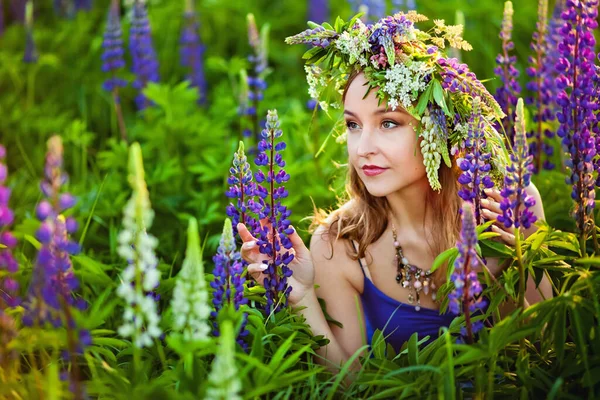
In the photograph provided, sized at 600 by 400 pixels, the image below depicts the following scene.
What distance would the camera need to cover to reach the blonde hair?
3.14 meters

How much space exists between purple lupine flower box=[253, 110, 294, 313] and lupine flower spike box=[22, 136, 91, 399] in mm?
839

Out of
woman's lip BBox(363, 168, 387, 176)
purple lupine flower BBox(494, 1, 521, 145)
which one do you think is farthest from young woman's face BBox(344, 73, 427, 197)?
purple lupine flower BBox(494, 1, 521, 145)

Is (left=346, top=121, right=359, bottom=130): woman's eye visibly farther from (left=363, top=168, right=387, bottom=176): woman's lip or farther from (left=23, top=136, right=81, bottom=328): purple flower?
(left=23, top=136, right=81, bottom=328): purple flower

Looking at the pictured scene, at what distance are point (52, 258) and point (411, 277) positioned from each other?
1608 mm

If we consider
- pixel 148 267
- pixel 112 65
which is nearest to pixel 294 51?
pixel 112 65

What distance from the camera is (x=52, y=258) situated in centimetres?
209

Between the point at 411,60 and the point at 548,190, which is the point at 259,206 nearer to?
the point at 411,60

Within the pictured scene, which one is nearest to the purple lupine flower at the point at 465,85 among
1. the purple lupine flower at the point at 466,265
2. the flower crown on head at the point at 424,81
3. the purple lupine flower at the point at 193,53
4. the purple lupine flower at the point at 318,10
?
the flower crown on head at the point at 424,81

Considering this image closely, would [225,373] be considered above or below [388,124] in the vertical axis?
below

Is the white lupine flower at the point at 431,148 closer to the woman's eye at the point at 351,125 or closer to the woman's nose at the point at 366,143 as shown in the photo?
the woman's nose at the point at 366,143

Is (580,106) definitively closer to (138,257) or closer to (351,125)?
(351,125)

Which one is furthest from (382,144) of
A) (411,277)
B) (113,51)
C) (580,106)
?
(113,51)

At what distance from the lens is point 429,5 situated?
6480 mm

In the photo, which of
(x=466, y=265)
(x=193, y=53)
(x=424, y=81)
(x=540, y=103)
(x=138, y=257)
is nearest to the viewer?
(x=138, y=257)
